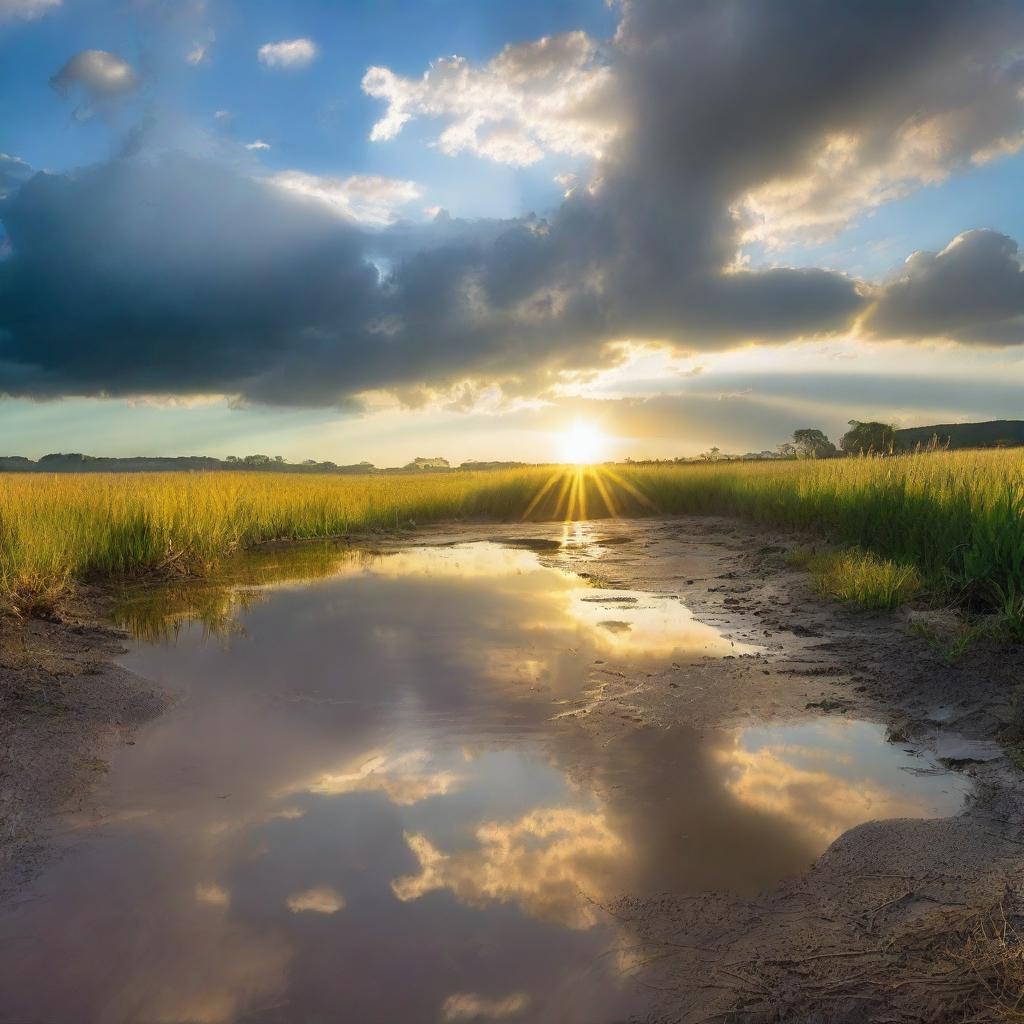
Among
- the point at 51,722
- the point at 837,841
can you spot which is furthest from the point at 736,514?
the point at 51,722

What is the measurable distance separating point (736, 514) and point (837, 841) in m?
16.9

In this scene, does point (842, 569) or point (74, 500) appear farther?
point (74, 500)

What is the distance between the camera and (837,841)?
10.3ft

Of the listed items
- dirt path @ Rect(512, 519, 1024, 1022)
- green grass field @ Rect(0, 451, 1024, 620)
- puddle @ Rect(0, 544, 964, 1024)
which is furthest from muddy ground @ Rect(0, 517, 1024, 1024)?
green grass field @ Rect(0, 451, 1024, 620)

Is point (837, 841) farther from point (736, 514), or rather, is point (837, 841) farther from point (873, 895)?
point (736, 514)

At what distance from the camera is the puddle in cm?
232

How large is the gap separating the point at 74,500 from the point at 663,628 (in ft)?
30.2

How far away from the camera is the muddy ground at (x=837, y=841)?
7.08 ft

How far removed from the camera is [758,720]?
4609 millimetres

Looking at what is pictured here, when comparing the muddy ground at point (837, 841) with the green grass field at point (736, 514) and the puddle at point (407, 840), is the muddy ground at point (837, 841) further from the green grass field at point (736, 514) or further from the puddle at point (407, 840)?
the green grass field at point (736, 514)

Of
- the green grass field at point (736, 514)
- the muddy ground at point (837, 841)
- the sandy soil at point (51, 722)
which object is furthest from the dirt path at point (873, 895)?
the sandy soil at point (51, 722)

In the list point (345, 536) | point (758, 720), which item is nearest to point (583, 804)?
point (758, 720)

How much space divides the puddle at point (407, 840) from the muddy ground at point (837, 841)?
0.55ft

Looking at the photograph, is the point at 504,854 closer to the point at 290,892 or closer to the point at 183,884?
the point at 290,892
